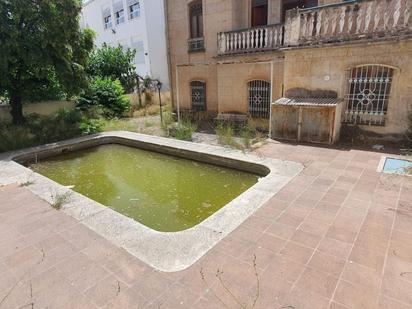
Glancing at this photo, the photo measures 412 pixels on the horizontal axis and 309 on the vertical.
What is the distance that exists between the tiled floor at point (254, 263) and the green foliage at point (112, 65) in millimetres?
14642

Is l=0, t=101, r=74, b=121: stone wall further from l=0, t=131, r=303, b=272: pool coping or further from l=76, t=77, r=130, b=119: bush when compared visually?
l=0, t=131, r=303, b=272: pool coping

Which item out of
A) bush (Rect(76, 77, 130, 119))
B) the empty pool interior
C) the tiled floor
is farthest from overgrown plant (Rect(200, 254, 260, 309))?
bush (Rect(76, 77, 130, 119))

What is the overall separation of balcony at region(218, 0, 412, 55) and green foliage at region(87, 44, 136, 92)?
474 inches

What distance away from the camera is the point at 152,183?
6.15 m

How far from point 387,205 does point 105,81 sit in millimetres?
14191

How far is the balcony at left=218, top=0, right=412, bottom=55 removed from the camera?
6530mm

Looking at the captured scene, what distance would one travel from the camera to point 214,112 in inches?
475

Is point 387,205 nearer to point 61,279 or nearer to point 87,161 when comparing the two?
point 61,279

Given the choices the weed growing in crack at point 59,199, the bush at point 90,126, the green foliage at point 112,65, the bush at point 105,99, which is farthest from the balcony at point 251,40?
the green foliage at point 112,65

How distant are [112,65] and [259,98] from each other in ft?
38.2

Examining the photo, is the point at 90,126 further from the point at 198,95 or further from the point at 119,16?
the point at 119,16

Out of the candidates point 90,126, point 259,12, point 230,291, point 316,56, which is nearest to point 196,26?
point 259,12

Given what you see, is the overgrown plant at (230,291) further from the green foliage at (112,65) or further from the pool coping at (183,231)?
the green foliage at (112,65)

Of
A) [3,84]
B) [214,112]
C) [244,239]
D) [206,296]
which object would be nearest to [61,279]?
[206,296]
